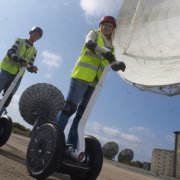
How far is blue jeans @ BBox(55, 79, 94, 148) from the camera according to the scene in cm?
512

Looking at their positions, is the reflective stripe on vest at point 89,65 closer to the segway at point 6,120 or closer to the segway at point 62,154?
the segway at point 62,154

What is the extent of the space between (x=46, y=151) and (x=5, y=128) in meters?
2.82

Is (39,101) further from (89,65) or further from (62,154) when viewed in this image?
(62,154)

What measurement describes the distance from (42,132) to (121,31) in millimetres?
15318

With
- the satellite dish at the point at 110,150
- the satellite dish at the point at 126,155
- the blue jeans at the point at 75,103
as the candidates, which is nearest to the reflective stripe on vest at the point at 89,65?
the blue jeans at the point at 75,103

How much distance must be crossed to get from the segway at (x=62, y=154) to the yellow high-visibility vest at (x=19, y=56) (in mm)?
3302

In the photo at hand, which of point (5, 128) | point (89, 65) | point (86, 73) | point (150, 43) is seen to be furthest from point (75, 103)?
point (150, 43)

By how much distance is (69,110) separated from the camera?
5168mm

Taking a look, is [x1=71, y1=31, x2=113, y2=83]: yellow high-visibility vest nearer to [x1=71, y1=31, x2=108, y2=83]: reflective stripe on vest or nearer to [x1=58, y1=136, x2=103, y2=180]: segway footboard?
[x1=71, y1=31, x2=108, y2=83]: reflective stripe on vest

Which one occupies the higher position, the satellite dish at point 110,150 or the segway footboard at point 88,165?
the satellite dish at point 110,150

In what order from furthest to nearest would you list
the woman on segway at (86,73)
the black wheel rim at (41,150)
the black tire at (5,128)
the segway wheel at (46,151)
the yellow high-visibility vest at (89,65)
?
the black tire at (5,128), the yellow high-visibility vest at (89,65), the woman on segway at (86,73), the black wheel rim at (41,150), the segway wheel at (46,151)

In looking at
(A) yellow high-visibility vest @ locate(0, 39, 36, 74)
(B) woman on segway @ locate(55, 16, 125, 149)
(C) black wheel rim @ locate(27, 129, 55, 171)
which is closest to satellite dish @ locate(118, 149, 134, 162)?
(A) yellow high-visibility vest @ locate(0, 39, 36, 74)

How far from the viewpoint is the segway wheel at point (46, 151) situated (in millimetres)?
4473

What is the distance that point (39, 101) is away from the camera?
1962 centimetres
